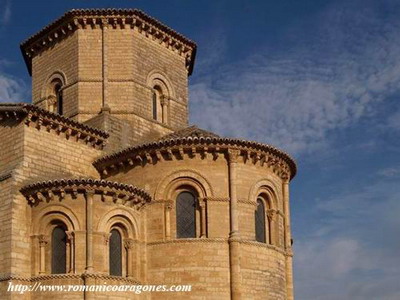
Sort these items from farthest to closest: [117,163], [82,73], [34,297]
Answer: [82,73] → [117,163] → [34,297]

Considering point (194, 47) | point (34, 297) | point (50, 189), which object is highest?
point (194, 47)

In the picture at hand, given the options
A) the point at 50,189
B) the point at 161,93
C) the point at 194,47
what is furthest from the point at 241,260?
the point at 194,47

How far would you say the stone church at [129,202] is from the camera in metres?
19.1

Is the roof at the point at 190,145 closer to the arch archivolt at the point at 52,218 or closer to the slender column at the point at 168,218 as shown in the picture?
the slender column at the point at 168,218

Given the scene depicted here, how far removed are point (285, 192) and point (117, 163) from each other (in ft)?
17.6

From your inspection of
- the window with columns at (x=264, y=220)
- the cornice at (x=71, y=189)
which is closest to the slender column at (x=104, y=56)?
the cornice at (x=71, y=189)

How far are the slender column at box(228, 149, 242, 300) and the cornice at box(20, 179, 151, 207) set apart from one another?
121 inches

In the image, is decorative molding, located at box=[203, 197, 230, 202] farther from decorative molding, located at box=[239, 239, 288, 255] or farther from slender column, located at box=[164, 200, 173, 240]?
decorative molding, located at box=[239, 239, 288, 255]

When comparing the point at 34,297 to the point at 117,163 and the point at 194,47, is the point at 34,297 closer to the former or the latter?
the point at 117,163

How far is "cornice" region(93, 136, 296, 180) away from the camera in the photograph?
68.4 feet

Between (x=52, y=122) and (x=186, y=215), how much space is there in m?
4.70

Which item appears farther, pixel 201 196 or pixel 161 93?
pixel 161 93

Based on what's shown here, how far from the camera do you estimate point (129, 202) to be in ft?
65.7

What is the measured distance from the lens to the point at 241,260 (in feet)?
66.7
